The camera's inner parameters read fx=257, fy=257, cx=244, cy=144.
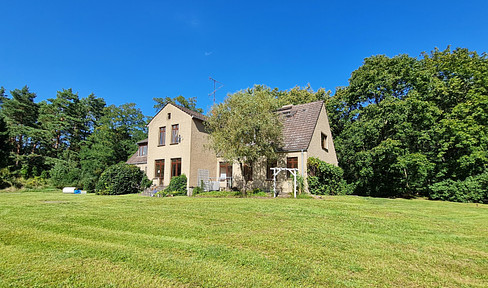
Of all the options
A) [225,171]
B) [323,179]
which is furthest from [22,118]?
[323,179]

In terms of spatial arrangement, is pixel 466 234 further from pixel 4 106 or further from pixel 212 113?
pixel 4 106

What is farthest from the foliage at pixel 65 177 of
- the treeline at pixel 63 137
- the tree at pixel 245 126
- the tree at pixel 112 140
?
the tree at pixel 245 126

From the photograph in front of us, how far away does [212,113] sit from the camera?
17.3 metres

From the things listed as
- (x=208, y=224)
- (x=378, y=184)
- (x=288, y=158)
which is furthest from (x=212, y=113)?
(x=378, y=184)

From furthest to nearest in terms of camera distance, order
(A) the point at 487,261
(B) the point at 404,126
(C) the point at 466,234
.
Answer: (B) the point at 404,126 < (C) the point at 466,234 < (A) the point at 487,261

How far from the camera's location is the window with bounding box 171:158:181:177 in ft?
65.9

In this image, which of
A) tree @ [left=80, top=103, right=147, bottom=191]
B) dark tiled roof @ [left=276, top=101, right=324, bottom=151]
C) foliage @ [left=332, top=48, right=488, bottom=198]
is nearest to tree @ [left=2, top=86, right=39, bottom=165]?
tree @ [left=80, top=103, right=147, bottom=191]

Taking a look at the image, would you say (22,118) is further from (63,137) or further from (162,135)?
(162,135)

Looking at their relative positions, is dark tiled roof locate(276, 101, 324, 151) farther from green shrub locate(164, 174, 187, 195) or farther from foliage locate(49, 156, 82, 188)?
foliage locate(49, 156, 82, 188)

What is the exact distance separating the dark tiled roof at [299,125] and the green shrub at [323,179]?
1.46 m

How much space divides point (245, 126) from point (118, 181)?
12070 millimetres

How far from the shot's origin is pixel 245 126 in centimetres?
1572

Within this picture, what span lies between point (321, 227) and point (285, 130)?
14229mm

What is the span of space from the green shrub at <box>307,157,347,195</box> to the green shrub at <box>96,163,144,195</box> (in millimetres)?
14130
